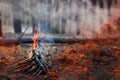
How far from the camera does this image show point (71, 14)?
38.1 feet

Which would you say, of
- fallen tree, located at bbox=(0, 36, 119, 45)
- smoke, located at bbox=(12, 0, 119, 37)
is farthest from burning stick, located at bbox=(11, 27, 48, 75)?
smoke, located at bbox=(12, 0, 119, 37)

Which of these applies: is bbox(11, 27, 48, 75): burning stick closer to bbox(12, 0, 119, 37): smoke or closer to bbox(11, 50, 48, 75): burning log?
bbox(11, 50, 48, 75): burning log

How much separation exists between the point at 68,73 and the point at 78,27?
19.4 ft

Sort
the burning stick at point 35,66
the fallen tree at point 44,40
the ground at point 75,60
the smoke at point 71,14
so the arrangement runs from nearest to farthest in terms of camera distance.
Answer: the ground at point 75,60
the burning stick at point 35,66
the fallen tree at point 44,40
the smoke at point 71,14

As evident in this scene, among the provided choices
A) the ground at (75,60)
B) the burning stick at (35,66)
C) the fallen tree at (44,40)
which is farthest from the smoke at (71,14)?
the burning stick at (35,66)

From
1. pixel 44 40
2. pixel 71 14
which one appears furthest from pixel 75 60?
pixel 71 14

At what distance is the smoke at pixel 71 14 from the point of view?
1118 centimetres

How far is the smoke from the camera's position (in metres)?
11.2

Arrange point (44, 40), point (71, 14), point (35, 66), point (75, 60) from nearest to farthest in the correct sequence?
1. point (35, 66)
2. point (75, 60)
3. point (44, 40)
4. point (71, 14)

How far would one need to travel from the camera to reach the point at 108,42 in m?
9.05

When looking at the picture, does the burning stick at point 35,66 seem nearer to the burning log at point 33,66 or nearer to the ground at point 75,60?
the burning log at point 33,66

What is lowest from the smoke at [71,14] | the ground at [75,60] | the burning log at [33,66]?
the ground at [75,60]

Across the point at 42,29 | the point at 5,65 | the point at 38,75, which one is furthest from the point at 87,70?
the point at 42,29

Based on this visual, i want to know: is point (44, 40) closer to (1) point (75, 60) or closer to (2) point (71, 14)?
(1) point (75, 60)
